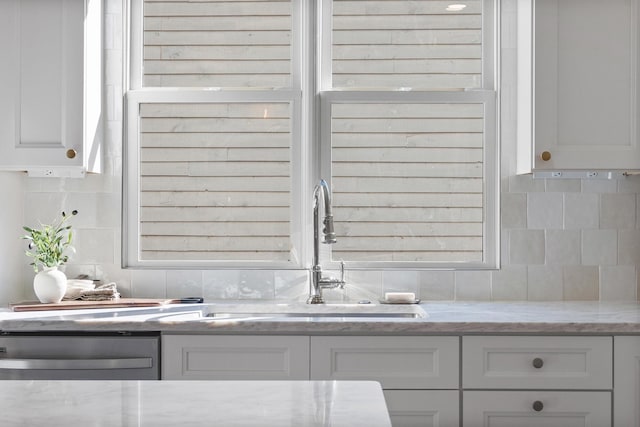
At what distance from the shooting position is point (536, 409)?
260 cm

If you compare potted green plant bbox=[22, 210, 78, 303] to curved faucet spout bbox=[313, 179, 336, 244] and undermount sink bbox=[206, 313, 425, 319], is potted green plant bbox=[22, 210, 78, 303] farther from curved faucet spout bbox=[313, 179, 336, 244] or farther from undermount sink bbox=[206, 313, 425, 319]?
curved faucet spout bbox=[313, 179, 336, 244]

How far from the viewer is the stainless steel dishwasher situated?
2.60 meters

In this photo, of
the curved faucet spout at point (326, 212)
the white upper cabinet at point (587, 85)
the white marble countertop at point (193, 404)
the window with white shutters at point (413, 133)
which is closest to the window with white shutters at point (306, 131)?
the window with white shutters at point (413, 133)

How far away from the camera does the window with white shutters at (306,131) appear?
11.1ft

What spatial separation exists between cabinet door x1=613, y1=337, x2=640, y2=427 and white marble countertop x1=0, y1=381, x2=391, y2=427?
1493 millimetres

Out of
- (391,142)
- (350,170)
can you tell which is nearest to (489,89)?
(391,142)

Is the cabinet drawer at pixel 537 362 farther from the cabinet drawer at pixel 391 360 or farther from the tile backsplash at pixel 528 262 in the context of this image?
the tile backsplash at pixel 528 262

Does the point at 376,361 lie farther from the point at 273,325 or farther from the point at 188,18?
the point at 188,18

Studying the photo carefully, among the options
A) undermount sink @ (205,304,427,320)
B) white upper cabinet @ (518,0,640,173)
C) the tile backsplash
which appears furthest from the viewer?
the tile backsplash

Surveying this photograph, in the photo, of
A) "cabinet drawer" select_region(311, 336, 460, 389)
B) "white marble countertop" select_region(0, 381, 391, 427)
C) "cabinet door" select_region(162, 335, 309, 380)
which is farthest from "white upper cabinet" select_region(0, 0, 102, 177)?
"white marble countertop" select_region(0, 381, 391, 427)

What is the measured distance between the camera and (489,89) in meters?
3.37

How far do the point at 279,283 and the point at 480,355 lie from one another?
107cm

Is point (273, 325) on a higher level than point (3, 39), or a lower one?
lower

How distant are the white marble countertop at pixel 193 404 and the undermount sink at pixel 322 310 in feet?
5.35
